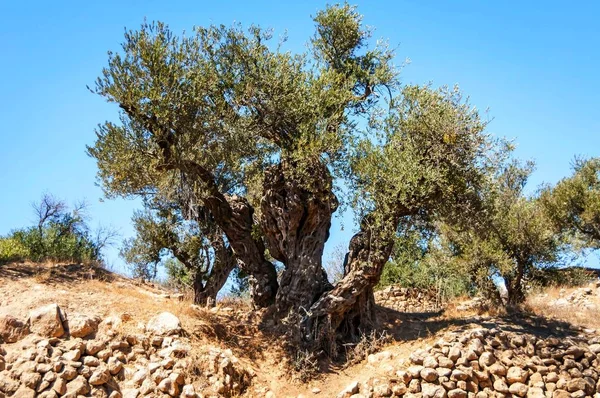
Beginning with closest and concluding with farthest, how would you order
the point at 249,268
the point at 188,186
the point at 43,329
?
the point at 43,329 < the point at 188,186 < the point at 249,268

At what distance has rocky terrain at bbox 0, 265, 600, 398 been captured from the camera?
1075 centimetres

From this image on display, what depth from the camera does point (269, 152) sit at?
48.7ft

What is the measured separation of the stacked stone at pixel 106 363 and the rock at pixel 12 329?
0.06 feet

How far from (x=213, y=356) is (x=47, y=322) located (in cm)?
376

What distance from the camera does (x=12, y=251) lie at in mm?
16078

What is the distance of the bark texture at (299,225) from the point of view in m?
13.8

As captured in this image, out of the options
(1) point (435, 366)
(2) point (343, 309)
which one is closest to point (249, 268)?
(2) point (343, 309)

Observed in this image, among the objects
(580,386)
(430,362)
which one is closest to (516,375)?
(580,386)

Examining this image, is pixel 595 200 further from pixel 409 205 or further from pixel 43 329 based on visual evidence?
pixel 43 329

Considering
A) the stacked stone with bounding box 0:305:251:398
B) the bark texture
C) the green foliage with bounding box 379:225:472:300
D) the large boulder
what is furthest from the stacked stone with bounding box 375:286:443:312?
the large boulder

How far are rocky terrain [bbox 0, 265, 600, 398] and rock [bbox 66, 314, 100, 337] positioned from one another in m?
0.02

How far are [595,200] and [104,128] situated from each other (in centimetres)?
2479

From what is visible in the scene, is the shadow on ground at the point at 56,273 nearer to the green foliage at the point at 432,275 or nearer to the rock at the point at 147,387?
the rock at the point at 147,387

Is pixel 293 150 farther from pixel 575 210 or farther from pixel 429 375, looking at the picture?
pixel 575 210
